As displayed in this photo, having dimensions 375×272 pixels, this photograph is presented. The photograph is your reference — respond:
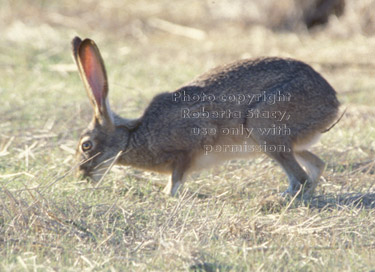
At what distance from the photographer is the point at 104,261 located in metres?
3.53

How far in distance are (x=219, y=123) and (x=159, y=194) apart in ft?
2.55

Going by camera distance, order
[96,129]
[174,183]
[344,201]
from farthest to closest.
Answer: [96,129], [174,183], [344,201]

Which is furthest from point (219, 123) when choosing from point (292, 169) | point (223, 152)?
point (292, 169)

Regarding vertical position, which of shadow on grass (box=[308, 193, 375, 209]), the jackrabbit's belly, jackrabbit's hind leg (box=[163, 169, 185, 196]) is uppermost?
the jackrabbit's belly

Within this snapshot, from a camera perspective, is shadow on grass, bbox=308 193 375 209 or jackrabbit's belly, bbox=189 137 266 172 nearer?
shadow on grass, bbox=308 193 375 209

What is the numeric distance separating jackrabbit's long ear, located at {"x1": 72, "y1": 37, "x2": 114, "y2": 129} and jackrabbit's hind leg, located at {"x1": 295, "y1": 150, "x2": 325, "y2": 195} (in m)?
1.74

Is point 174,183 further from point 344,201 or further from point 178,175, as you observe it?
point 344,201

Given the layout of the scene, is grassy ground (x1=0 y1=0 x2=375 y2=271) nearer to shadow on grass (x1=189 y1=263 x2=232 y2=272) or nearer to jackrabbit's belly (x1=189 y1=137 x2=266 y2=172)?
shadow on grass (x1=189 y1=263 x2=232 y2=272)

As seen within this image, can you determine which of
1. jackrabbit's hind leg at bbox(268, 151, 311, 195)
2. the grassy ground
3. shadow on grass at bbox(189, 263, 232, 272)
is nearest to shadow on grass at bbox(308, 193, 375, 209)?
the grassy ground

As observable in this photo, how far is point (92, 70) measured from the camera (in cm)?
530

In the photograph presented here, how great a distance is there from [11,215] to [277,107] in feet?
7.30

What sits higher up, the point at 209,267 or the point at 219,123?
the point at 219,123

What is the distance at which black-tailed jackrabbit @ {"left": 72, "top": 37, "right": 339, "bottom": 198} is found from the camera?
5207mm

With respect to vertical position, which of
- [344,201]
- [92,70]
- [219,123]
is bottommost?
[344,201]
